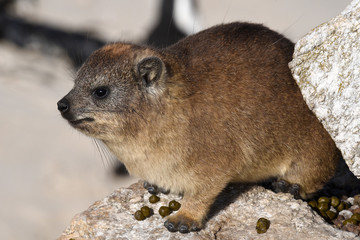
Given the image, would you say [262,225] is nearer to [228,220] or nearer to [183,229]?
[228,220]

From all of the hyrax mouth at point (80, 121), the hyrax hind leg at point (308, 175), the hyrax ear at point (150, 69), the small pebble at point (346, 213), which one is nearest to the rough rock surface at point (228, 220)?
the hyrax hind leg at point (308, 175)

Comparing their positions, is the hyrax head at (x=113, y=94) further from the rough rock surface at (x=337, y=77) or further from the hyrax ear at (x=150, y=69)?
the rough rock surface at (x=337, y=77)

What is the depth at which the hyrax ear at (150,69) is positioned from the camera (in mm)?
5172

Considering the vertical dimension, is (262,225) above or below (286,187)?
below

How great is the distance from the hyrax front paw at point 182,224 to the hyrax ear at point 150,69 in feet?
4.33

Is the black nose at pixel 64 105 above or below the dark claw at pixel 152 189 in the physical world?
above

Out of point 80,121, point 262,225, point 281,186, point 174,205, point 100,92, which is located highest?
point 100,92

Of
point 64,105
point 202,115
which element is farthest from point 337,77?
point 64,105

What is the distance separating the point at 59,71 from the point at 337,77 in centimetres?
941

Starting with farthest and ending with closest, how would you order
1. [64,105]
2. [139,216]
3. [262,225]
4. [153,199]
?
[153,199]
[139,216]
[262,225]
[64,105]

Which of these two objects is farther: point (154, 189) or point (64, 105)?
point (154, 189)

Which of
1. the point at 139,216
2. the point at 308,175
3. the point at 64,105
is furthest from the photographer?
the point at 308,175

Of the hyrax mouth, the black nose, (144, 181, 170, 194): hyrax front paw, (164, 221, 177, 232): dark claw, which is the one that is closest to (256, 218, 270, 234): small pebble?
(164, 221, 177, 232): dark claw

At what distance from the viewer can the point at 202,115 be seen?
5453 millimetres
